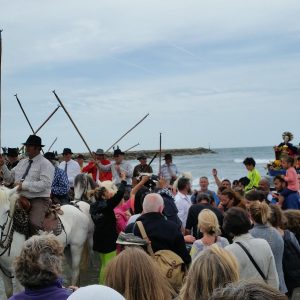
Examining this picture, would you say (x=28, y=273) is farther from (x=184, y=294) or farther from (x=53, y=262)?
(x=184, y=294)

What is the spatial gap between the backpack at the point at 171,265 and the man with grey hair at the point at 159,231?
9 cm

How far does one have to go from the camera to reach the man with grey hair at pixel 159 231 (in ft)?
17.2

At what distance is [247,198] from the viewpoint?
24.1 ft

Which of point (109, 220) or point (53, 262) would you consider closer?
point (53, 262)

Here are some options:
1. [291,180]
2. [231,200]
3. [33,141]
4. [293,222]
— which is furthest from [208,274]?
[291,180]

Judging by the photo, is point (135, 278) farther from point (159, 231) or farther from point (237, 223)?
point (159, 231)

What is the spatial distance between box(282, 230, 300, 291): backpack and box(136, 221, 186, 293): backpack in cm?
119

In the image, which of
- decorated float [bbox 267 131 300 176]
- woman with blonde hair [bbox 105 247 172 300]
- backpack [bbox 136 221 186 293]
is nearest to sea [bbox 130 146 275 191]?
decorated float [bbox 267 131 300 176]

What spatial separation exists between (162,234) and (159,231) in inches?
1.6

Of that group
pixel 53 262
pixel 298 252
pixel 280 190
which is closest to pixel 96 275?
pixel 280 190

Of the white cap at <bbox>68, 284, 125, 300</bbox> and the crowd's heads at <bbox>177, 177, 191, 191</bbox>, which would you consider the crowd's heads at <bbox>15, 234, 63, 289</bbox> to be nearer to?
the white cap at <bbox>68, 284, 125, 300</bbox>

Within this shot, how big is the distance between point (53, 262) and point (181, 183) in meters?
5.21

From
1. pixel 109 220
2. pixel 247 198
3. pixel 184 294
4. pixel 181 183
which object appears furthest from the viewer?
pixel 181 183

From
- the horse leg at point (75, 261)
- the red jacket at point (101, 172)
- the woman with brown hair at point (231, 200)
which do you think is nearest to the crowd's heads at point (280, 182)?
the woman with brown hair at point (231, 200)
